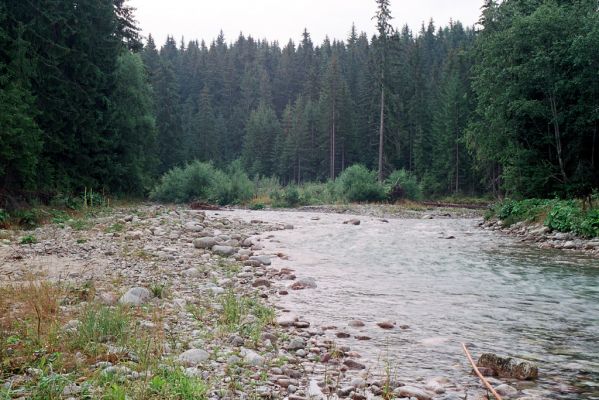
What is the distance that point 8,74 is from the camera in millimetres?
15398

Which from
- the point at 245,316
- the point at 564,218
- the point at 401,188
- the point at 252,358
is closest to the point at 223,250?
the point at 245,316

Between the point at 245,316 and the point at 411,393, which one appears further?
the point at 245,316

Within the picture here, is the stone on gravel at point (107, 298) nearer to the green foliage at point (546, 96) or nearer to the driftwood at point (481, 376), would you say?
the driftwood at point (481, 376)

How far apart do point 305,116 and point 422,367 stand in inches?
2300

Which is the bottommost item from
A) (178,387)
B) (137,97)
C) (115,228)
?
(178,387)

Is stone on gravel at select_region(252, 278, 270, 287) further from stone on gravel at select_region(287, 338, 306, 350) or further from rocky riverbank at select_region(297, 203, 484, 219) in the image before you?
rocky riverbank at select_region(297, 203, 484, 219)

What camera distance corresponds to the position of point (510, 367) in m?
4.36

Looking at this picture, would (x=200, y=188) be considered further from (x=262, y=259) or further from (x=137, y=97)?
(x=262, y=259)

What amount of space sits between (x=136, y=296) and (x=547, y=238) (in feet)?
41.9

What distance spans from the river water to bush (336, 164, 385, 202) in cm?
1891

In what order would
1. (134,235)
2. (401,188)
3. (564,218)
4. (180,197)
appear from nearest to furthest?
(134,235) < (564,218) < (180,197) < (401,188)

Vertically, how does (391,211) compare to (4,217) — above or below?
below

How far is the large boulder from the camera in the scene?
4301mm

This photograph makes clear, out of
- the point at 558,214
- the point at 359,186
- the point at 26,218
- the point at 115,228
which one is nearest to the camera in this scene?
the point at 115,228
